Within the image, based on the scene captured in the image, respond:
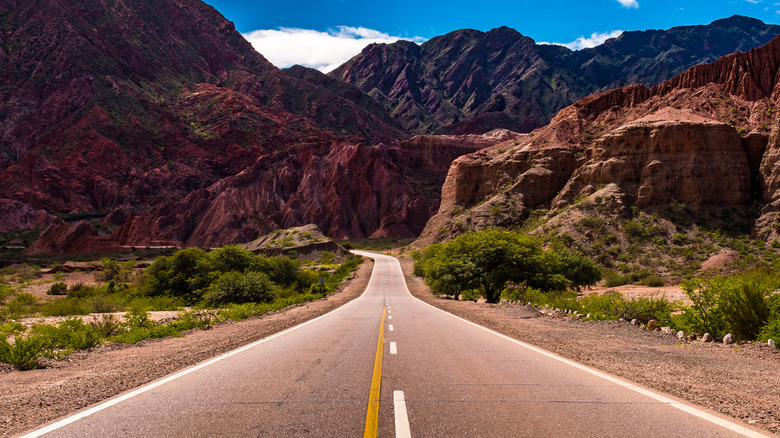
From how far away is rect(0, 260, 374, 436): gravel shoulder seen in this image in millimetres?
5145

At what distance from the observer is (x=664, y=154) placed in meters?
48.1

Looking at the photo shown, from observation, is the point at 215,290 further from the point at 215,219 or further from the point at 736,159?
the point at 215,219

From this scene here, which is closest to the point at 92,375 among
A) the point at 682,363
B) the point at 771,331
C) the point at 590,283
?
the point at 682,363

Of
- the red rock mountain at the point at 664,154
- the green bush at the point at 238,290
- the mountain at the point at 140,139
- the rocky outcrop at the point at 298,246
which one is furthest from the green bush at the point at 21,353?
the mountain at the point at 140,139

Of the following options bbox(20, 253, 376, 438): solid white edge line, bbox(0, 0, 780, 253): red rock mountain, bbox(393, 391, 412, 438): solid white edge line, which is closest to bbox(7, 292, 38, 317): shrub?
bbox(20, 253, 376, 438): solid white edge line

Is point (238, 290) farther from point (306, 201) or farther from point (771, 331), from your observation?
point (306, 201)

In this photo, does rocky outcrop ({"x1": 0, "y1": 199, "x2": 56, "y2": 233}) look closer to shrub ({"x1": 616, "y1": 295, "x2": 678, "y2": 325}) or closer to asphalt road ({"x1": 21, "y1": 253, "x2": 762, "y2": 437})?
asphalt road ({"x1": 21, "y1": 253, "x2": 762, "y2": 437})

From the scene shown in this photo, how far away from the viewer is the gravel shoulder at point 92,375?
16.9 ft

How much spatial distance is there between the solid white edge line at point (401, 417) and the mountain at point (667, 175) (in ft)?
136

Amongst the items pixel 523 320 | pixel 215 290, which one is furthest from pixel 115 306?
pixel 523 320

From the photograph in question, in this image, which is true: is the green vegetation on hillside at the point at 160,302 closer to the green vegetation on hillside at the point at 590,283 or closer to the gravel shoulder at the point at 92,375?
the gravel shoulder at the point at 92,375

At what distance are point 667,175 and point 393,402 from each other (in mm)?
52527

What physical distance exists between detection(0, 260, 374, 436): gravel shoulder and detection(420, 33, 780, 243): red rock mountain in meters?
47.4

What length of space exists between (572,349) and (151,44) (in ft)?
606
